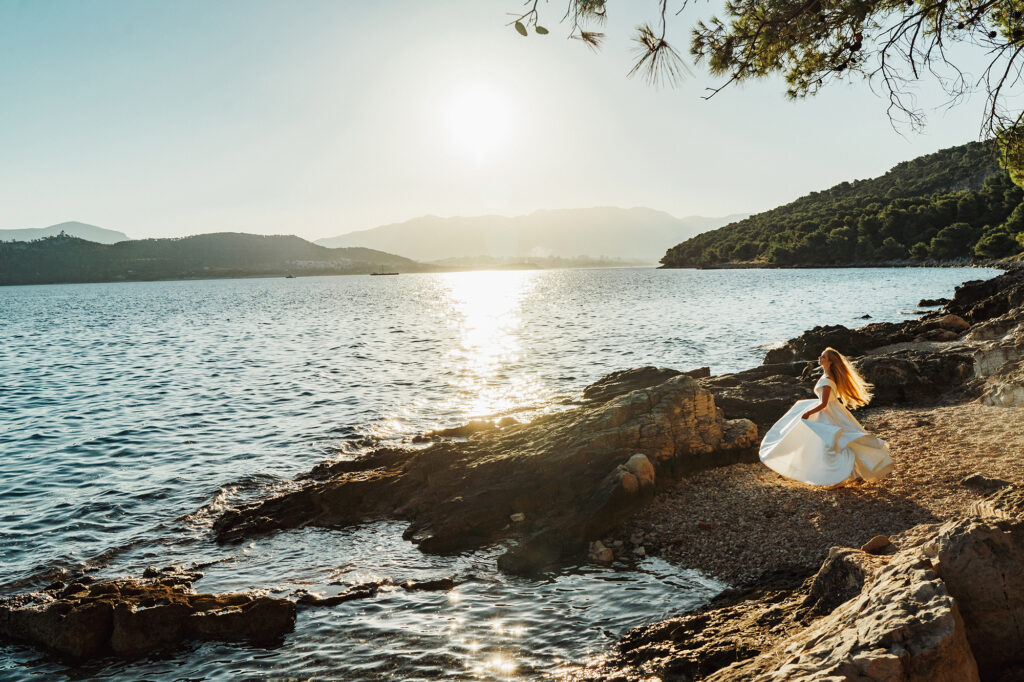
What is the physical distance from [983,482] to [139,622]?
1309cm

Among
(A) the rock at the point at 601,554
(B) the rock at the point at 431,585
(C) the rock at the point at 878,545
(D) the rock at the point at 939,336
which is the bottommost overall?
(B) the rock at the point at 431,585

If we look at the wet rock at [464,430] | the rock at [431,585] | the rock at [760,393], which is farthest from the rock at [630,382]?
the rock at [431,585]

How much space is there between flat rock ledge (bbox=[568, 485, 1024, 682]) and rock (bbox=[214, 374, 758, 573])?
4.03m

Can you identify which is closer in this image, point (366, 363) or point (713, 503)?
point (713, 503)

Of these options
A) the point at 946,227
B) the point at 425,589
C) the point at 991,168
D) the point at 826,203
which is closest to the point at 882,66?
the point at 425,589

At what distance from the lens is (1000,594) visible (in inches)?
185

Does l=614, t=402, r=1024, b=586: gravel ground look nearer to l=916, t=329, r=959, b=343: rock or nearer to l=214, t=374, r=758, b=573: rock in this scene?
l=214, t=374, r=758, b=573: rock

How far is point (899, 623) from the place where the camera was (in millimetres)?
4246

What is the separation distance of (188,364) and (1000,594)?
40.3m

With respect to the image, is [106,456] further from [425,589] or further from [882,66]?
[882,66]

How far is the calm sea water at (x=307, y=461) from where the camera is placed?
26.5 feet

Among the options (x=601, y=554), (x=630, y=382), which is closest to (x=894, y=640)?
(x=601, y=554)

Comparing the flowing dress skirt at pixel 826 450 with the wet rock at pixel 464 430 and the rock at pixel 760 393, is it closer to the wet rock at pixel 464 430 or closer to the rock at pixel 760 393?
the rock at pixel 760 393

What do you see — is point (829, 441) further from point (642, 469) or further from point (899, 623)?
point (899, 623)
